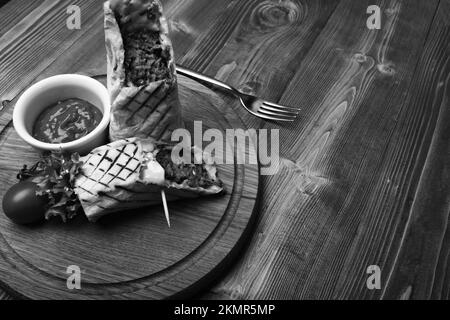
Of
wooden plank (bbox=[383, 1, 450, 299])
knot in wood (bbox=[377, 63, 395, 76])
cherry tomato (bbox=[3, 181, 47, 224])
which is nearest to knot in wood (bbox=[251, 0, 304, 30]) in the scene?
knot in wood (bbox=[377, 63, 395, 76])

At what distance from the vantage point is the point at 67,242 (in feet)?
5.34

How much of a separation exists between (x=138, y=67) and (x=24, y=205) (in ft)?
2.00

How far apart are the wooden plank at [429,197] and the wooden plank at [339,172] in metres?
0.05

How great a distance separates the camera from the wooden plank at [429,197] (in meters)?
1.69

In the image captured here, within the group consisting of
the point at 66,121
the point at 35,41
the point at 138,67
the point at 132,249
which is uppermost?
the point at 138,67

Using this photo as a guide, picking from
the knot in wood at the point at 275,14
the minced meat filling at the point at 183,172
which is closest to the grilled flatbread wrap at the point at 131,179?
the minced meat filling at the point at 183,172

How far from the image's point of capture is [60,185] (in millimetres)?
1634

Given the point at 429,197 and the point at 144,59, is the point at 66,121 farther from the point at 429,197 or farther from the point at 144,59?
the point at 429,197

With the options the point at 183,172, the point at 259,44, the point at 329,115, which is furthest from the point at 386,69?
the point at 183,172

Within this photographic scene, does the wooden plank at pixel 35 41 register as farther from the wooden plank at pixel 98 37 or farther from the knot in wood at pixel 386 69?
the knot in wood at pixel 386 69

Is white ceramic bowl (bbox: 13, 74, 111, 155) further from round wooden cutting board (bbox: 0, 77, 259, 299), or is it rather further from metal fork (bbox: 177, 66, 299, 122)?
metal fork (bbox: 177, 66, 299, 122)

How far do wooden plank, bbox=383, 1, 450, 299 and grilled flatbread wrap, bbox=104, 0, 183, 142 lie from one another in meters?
1.01

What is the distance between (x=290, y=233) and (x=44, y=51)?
1502mm

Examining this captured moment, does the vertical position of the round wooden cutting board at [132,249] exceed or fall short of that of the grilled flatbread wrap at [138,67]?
it falls short
